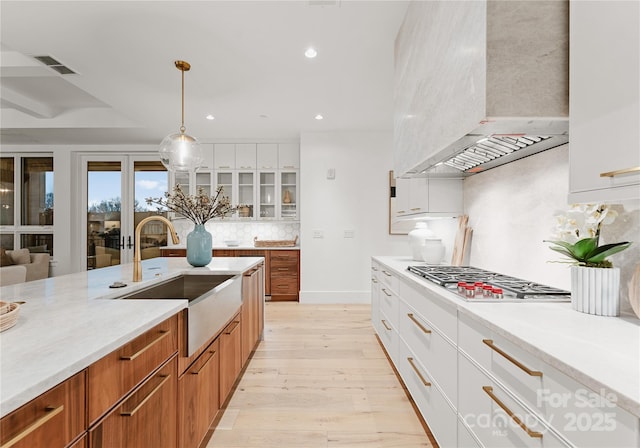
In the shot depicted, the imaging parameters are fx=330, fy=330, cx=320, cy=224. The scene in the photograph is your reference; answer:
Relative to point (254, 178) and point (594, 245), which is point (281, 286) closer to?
point (254, 178)

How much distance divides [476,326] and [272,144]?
5.15 meters

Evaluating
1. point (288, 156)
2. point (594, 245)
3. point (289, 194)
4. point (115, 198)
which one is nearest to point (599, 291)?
point (594, 245)

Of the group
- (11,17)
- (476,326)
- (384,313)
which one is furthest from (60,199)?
(476,326)

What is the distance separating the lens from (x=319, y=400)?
7.62 feet

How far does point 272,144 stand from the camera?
589 centimetres

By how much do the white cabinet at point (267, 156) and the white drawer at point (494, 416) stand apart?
194 inches

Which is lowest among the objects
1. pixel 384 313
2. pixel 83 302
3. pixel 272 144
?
pixel 384 313

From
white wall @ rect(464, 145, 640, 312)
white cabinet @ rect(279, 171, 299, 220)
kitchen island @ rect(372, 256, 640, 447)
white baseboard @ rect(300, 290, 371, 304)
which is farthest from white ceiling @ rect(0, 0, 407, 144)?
white baseboard @ rect(300, 290, 371, 304)

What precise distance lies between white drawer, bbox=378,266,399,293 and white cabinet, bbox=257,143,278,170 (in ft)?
10.6

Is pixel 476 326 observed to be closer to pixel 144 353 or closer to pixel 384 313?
pixel 144 353

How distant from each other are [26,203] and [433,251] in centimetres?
725

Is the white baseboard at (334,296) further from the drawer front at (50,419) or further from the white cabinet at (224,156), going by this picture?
the drawer front at (50,419)

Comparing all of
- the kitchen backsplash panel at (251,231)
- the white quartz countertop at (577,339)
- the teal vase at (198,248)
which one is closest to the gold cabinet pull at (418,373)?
the white quartz countertop at (577,339)

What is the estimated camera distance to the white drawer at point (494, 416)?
95cm
